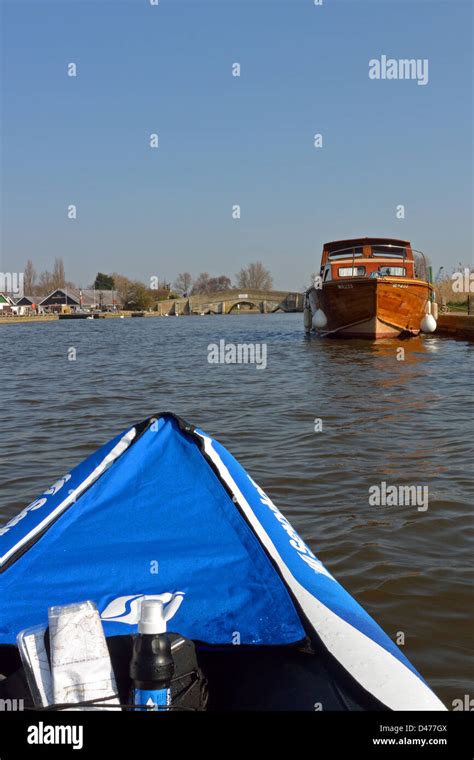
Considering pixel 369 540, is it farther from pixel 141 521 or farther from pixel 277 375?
pixel 277 375

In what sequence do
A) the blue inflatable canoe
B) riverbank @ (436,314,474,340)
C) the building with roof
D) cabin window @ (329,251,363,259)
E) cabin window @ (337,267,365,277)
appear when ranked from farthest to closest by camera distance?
the building with roof
cabin window @ (329,251,363,259)
riverbank @ (436,314,474,340)
cabin window @ (337,267,365,277)
the blue inflatable canoe

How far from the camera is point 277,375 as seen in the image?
654 inches

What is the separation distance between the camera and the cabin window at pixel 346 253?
25.9 m

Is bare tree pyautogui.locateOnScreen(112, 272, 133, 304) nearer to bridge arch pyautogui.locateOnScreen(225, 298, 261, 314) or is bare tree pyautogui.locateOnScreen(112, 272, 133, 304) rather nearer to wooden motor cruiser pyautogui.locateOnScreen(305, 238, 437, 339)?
bridge arch pyautogui.locateOnScreen(225, 298, 261, 314)

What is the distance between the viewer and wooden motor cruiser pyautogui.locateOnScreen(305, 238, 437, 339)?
22.9m

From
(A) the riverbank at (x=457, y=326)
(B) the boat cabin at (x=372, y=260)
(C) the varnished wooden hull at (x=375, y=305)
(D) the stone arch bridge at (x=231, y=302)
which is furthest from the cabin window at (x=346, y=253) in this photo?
(D) the stone arch bridge at (x=231, y=302)

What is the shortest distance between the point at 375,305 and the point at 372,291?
0.53 meters

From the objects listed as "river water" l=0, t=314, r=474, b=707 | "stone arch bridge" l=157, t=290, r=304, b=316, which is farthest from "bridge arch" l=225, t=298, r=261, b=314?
"river water" l=0, t=314, r=474, b=707

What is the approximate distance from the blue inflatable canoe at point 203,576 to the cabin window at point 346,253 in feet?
75.0

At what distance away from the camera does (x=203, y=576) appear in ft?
10.8

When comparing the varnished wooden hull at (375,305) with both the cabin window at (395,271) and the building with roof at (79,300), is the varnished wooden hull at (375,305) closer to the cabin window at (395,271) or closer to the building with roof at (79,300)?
the cabin window at (395,271)

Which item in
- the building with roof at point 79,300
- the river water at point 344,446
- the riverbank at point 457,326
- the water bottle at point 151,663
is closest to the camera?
the water bottle at point 151,663

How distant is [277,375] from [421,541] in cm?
1156

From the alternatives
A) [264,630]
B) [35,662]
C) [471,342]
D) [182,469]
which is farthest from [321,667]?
[471,342]
